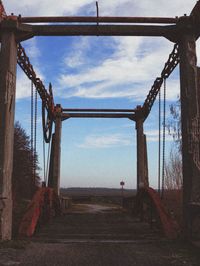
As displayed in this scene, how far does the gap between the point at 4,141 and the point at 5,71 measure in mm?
1646

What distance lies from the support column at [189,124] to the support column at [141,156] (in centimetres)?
1269

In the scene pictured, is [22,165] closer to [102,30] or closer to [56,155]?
[56,155]

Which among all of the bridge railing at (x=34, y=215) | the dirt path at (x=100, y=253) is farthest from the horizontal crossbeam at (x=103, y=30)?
the dirt path at (x=100, y=253)

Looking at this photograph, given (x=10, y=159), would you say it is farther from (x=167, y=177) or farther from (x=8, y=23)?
(x=167, y=177)

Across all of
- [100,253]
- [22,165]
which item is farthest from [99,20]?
[22,165]

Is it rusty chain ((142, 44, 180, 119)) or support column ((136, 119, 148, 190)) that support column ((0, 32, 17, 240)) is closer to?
rusty chain ((142, 44, 180, 119))

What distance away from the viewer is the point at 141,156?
75.9 ft

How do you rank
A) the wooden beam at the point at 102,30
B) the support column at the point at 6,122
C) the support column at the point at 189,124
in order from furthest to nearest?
1. the wooden beam at the point at 102,30
2. the support column at the point at 189,124
3. the support column at the point at 6,122

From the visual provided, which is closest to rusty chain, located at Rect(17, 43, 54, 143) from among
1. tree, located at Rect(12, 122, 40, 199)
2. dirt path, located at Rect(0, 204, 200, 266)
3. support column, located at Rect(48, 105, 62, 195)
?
support column, located at Rect(48, 105, 62, 195)

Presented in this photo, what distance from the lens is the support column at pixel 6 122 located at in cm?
936

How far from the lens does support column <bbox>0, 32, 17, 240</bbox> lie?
9359 mm

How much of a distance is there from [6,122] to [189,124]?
4.26 m

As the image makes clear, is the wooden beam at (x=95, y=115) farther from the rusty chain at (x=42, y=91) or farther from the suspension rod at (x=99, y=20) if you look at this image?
the suspension rod at (x=99, y=20)

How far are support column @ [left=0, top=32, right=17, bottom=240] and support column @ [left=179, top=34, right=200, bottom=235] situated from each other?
4015mm
